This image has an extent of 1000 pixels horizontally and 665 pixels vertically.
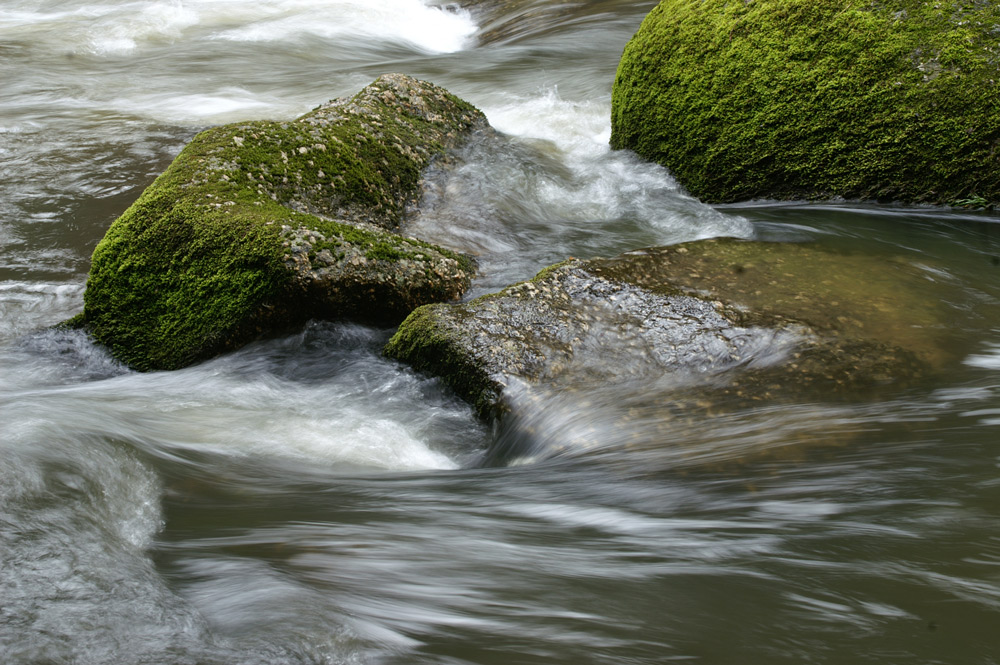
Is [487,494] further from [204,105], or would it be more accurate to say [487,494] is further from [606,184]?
[204,105]

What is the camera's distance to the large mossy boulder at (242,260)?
4496mm

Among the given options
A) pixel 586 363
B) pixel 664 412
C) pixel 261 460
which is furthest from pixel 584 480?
pixel 261 460

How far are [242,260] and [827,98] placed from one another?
4.61 metres

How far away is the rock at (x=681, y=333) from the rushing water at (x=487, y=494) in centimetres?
17

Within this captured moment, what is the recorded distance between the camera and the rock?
A: 3896 millimetres

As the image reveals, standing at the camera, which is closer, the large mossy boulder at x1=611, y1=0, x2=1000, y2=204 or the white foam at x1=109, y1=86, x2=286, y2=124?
the large mossy boulder at x1=611, y1=0, x2=1000, y2=204

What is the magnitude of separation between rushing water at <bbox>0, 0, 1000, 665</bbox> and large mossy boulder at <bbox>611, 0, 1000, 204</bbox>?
0.33m

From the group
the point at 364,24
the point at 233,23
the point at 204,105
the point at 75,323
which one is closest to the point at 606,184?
the point at 75,323

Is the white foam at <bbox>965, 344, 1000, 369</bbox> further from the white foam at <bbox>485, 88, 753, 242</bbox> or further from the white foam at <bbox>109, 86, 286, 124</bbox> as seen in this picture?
the white foam at <bbox>109, 86, 286, 124</bbox>

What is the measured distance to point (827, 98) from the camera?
20.4 ft

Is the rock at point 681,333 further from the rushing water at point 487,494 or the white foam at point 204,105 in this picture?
the white foam at point 204,105

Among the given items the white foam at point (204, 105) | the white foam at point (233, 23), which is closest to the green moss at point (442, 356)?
the white foam at point (204, 105)

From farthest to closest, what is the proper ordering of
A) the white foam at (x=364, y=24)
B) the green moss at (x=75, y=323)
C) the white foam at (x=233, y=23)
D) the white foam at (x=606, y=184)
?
the white foam at (x=364, y=24), the white foam at (x=233, y=23), the white foam at (x=606, y=184), the green moss at (x=75, y=323)

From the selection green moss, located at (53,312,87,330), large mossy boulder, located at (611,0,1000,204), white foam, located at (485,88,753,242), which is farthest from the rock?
green moss, located at (53,312,87,330)
